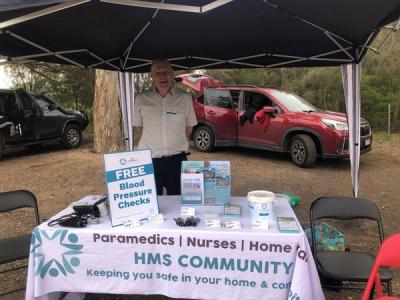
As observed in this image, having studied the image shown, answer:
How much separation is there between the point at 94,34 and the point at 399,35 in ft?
41.7

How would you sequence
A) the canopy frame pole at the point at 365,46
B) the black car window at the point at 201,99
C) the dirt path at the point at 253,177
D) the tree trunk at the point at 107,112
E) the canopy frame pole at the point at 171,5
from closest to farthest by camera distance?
the canopy frame pole at the point at 171,5 < the canopy frame pole at the point at 365,46 < the dirt path at the point at 253,177 < the tree trunk at the point at 107,112 < the black car window at the point at 201,99

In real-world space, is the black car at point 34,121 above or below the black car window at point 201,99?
Answer: below

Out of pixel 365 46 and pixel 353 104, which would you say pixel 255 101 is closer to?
pixel 353 104

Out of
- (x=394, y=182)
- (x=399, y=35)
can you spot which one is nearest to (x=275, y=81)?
(x=399, y=35)

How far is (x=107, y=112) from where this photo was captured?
8.62 metres

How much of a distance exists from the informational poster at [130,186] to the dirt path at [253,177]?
2599 millimetres

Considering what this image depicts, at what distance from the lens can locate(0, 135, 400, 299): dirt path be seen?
5.63 meters

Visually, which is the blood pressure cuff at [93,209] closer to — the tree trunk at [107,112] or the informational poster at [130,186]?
the informational poster at [130,186]

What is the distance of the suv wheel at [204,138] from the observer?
8.86m

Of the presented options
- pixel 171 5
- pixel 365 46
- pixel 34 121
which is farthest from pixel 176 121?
pixel 34 121

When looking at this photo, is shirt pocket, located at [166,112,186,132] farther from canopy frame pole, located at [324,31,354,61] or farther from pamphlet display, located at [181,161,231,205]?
canopy frame pole, located at [324,31,354,61]

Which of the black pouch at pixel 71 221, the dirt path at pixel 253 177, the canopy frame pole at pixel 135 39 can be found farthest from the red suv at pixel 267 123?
the black pouch at pixel 71 221

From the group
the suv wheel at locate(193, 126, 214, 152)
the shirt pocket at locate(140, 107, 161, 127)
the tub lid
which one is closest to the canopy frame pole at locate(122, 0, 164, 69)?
the shirt pocket at locate(140, 107, 161, 127)

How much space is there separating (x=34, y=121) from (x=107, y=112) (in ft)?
6.18
